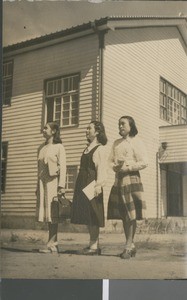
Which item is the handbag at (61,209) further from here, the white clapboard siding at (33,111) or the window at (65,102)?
the window at (65,102)

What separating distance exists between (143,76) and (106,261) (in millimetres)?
1282

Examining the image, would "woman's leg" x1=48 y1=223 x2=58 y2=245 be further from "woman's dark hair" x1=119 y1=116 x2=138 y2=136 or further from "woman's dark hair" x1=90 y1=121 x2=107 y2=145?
"woman's dark hair" x1=119 y1=116 x2=138 y2=136

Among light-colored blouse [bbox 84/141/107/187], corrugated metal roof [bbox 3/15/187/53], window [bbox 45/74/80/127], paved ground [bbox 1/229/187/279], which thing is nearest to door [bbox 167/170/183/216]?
paved ground [bbox 1/229/187/279]

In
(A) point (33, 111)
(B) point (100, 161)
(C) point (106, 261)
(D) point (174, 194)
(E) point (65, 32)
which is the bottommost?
(C) point (106, 261)

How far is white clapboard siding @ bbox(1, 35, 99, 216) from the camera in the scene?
2854mm

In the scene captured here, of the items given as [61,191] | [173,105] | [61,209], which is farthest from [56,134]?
[173,105]

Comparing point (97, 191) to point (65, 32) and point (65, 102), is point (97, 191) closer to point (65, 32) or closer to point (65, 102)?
point (65, 102)

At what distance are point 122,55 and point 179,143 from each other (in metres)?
0.72

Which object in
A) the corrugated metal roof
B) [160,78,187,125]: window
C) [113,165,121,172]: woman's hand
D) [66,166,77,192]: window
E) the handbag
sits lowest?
the handbag

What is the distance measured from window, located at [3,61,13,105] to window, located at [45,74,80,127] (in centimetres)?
27

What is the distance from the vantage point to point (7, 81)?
2965 mm

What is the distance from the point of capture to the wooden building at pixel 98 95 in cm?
283

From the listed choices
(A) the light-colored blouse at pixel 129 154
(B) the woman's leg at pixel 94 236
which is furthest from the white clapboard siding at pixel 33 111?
(B) the woman's leg at pixel 94 236

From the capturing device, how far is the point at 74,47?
2.92 metres
